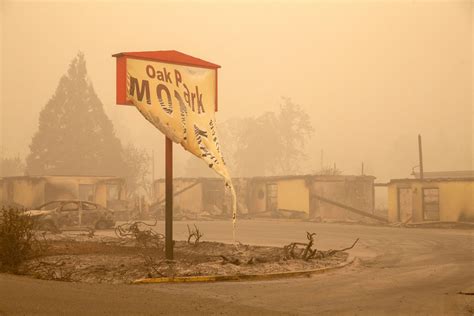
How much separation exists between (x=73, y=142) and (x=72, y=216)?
4349cm

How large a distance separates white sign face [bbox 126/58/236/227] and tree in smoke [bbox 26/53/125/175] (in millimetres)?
54320

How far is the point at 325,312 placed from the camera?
9.96 meters

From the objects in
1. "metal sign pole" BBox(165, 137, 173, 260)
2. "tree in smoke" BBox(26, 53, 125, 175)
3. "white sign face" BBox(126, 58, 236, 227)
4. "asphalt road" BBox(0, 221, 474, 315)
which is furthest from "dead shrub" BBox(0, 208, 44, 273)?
"tree in smoke" BBox(26, 53, 125, 175)

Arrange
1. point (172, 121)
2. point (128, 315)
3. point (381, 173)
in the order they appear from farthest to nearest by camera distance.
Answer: point (381, 173)
point (172, 121)
point (128, 315)

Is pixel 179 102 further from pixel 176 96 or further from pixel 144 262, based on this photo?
pixel 144 262

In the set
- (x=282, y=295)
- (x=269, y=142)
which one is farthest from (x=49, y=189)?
(x=269, y=142)

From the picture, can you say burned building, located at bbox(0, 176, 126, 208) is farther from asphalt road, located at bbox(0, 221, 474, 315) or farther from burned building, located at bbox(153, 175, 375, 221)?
asphalt road, located at bbox(0, 221, 474, 315)

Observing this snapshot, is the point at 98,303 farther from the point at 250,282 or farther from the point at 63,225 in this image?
the point at 63,225

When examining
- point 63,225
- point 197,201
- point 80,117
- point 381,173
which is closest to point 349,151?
point 381,173

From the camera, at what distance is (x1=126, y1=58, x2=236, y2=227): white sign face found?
15.0m

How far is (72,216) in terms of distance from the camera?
94.3ft

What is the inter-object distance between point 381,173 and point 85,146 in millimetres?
97785

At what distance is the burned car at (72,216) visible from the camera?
2691 centimetres

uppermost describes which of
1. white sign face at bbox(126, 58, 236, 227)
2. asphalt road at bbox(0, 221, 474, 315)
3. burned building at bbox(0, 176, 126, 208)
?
white sign face at bbox(126, 58, 236, 227)
